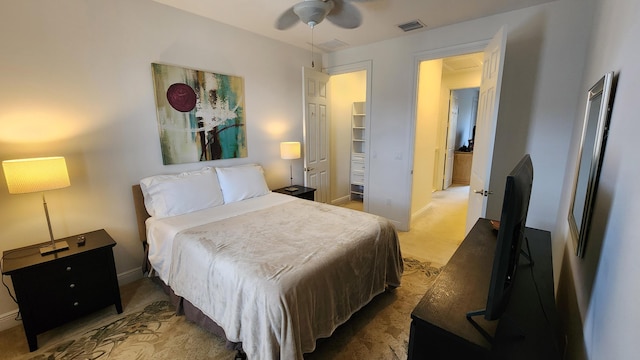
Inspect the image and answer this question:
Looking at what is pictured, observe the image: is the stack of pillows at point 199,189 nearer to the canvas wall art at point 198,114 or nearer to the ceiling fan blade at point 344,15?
the canvas wall art at point 198,114

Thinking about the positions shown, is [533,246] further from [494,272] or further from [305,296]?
[305,296]

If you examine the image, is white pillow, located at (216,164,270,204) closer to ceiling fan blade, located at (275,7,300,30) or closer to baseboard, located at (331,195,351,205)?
ceiling fan blade, located at (275,7,300,30)

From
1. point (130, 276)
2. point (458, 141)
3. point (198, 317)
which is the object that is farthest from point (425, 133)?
point (130, 276)

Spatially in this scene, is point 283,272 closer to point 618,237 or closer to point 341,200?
point 618,237

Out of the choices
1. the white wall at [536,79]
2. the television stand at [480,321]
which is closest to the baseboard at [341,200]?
the white wall at [536,79]

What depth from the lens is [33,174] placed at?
1720 mm

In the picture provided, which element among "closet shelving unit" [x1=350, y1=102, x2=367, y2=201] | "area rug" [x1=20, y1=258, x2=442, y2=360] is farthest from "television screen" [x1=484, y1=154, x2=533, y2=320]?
"closet shelving unit" [x1=350, y1=102, x2=367, y2=201]

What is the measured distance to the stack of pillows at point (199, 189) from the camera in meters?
2.45

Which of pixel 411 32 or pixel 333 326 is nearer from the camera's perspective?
pixel 333 326

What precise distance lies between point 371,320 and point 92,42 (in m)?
3.24

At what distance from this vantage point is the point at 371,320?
2049mm

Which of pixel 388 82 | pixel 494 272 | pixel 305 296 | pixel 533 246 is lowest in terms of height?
pixel 305 296

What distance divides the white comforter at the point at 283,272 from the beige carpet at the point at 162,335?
178mm

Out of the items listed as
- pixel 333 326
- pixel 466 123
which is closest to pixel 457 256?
pixel 333 326
